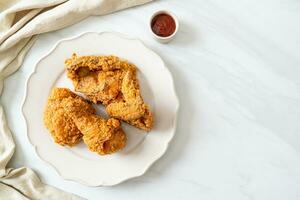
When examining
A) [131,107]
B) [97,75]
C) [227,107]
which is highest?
[97,75]

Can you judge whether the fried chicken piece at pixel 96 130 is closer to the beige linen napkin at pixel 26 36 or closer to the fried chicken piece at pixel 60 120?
the fried chicken piece at pixel 60 120

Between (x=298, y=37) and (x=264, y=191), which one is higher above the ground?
(x=298, y=37)

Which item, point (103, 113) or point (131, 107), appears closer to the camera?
point (131, 107)

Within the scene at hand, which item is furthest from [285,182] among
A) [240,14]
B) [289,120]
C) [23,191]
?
[23,191]

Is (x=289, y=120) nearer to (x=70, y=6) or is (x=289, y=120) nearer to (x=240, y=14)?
(x=240, y=14)

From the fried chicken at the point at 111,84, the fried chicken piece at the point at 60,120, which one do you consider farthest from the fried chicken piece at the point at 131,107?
the fried chicken piece at the point at 60,120

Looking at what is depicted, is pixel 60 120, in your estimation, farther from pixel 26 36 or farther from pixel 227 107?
pixel 227 107

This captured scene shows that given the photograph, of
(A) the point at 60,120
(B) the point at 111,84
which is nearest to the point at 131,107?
(B) the point at 111,84
